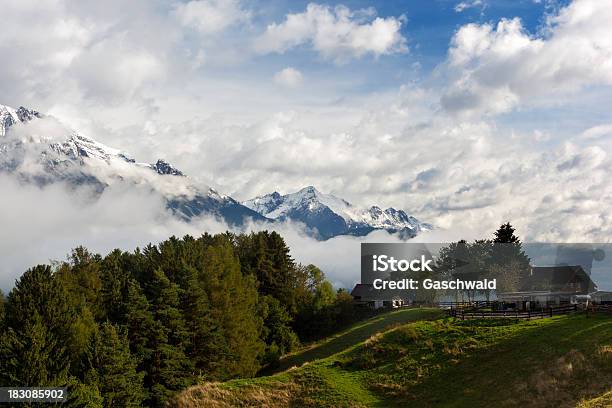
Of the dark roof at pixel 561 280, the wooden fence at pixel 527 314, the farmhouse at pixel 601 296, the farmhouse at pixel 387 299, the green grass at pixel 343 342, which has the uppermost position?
the dark roof at pixel 561 280

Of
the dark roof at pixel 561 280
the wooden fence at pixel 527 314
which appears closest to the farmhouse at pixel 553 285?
the dark roof at pixel 561 280

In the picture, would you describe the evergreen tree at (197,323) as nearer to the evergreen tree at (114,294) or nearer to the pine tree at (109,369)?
the evergreen tree at (114,294)

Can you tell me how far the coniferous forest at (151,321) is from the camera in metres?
50.8

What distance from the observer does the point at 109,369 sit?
53.2 m

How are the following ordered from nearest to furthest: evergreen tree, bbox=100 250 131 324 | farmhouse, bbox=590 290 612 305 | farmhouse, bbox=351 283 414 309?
Result: evergreen tree, bbox=100 250 131 324, farmhouse, bbox=590 290 612 305, farmhouse, bbox=351 283 414 309

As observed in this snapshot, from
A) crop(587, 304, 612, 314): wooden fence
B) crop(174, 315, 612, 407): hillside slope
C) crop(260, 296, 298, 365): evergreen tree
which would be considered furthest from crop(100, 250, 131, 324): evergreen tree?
crop(587, 304, 612, 314): wooden fence

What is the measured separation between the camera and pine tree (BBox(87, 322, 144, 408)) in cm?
5262

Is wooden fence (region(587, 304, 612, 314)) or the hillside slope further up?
wooden fence (region(587, 304, 612, 314))

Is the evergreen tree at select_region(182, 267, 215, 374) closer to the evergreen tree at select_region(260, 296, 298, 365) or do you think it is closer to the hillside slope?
the hillside slope

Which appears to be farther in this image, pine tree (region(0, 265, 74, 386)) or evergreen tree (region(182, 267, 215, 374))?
evergreen tree (region(182, 267, 215, 374))

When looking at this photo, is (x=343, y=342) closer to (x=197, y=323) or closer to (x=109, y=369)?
(x=197, y=323)

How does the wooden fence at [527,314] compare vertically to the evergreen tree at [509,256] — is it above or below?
below

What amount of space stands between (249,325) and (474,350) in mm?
37292

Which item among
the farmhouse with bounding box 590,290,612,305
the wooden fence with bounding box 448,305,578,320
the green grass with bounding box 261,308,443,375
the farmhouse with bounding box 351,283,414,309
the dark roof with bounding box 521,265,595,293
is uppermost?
the dark roof with bounding box 521,265,595,293
